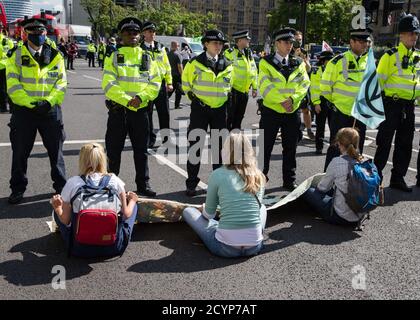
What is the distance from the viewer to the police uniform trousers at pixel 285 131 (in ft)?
21.4

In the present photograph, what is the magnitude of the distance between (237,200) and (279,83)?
2603 millimetres

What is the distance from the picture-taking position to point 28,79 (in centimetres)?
562

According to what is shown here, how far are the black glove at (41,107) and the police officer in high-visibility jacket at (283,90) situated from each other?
275 cm

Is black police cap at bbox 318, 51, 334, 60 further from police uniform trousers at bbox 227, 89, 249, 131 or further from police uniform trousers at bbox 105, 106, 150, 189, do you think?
police uniform trousers at bbox 105, 106, 150, 189

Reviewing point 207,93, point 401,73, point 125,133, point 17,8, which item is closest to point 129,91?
point 125,133

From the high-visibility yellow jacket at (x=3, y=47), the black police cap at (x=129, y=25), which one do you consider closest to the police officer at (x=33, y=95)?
the black police cap at (x=129, y=25)

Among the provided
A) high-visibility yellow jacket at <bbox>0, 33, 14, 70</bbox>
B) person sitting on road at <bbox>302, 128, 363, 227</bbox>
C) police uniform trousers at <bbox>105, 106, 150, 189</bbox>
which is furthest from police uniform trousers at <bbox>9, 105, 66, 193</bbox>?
high-visibility yellow jacket at <bbox>0, 33, 14, 70</bbox>

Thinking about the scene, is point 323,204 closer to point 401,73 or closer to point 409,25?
point 401,73

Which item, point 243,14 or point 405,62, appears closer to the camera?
point 405,62

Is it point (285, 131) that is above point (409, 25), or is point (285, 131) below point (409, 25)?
below

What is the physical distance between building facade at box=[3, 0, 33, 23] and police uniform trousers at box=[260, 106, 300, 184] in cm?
2685

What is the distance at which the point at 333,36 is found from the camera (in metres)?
62.1
